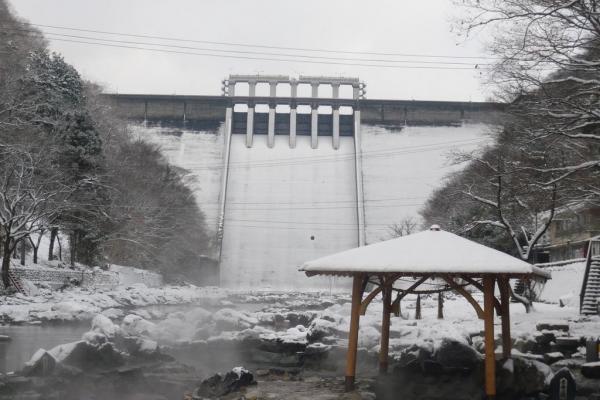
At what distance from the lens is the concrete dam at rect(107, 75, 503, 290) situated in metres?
53.7

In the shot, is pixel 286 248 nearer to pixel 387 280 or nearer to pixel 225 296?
pixel 225 296

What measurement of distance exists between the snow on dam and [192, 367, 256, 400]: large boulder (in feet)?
128

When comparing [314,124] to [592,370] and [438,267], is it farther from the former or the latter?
[438,267]

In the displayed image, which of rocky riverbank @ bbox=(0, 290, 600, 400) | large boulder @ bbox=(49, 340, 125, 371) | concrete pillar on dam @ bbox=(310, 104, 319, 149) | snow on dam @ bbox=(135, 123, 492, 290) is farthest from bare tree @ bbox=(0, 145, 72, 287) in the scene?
concrete pillar on dam @ bbox=(310, 104, 319, 149)

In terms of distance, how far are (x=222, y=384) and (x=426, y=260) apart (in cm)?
364

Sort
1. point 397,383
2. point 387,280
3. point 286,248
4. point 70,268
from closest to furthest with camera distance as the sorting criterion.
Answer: point 387,280 → point 397,383 → point 70,268 → point 286,248

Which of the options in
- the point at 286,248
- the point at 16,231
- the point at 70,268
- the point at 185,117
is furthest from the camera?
the point at 185,117

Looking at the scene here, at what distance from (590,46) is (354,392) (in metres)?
6.66

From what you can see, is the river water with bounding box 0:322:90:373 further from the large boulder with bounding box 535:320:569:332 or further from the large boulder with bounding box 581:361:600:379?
the large boulder with bounding box 535:320:569:332

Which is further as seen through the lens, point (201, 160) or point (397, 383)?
point (201, 160)

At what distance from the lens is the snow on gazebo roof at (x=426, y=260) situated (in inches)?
318

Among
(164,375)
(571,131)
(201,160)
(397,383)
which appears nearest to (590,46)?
(571,131)

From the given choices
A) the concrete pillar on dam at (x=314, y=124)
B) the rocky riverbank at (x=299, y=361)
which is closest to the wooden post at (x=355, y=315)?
the rocky riverbank at (x=299, y=361)

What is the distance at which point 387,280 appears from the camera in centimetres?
920
